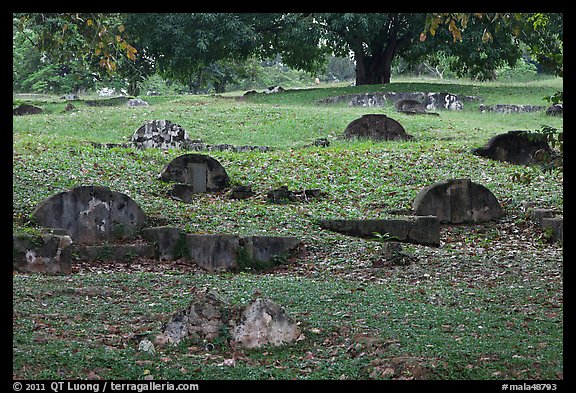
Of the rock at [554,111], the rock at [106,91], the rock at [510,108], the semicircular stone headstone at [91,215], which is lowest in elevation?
the semicircular stone headstone at [91,215]

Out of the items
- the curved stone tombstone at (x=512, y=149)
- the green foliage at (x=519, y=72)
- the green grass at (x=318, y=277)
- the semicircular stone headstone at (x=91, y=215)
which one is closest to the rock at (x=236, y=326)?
the green grass at (x=318, y=277)

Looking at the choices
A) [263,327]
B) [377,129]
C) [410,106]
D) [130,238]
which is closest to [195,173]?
[130,238]

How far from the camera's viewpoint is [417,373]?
6.80 metres

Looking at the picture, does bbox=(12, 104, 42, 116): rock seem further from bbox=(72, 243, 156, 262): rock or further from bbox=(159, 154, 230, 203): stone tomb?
bbox=(72, 243, 156, 262): rock

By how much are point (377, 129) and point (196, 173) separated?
7717 mm

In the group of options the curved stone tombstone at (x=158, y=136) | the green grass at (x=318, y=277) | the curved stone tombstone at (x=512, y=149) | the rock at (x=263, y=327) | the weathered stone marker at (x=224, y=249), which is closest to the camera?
the green grass at (x=318, y=277)

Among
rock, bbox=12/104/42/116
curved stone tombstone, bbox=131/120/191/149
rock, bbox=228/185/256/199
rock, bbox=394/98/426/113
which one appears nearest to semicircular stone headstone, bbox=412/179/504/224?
rock, bbox=228/185/256/199

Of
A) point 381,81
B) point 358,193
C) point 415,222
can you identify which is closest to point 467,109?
point 381,81

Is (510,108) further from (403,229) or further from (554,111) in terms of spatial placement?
(403,229)

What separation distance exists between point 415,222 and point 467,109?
19152 mm

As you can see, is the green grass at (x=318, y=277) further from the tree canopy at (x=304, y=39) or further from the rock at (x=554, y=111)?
the tree canopy at (x=304, y=39)

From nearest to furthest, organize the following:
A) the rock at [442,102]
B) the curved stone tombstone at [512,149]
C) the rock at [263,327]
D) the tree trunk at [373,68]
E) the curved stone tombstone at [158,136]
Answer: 1. the rock at [263,327]
2. the curved stone tombstone at [512,149]
3. the curved stone tombstone at [158,136]
4. the rock at [442,102]
5. the tree trunk at [373,68]

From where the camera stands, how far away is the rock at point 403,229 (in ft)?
47.1

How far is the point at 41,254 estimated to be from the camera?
11.5 m
